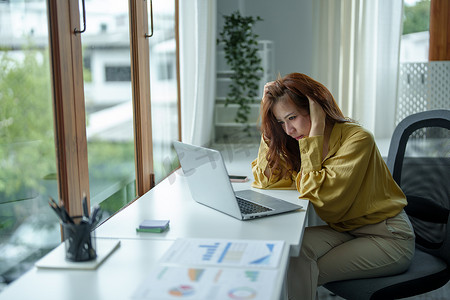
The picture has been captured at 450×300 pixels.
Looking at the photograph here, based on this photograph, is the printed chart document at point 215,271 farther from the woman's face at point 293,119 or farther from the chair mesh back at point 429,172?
the chair mesh back at point 429,172

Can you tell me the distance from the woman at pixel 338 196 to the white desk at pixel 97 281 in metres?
0.43

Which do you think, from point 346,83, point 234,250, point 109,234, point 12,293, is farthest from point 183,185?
point 346,83

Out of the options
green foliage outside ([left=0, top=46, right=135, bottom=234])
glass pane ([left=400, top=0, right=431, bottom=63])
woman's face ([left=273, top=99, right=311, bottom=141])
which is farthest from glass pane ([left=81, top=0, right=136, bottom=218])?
glass pane ([left=400, top=0, right=431, bottom=63])

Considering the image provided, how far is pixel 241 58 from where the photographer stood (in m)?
3.18

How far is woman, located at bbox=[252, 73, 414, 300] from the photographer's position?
165 cm

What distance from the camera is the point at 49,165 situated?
1405mm

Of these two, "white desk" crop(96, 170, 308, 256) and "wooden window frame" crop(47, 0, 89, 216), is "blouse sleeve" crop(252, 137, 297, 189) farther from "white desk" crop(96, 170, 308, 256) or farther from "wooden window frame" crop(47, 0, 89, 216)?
"wooden window frame" crop(47, 0, 89, 216)

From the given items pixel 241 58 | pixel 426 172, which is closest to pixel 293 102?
pixel 426 172

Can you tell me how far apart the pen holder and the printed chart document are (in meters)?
0.18

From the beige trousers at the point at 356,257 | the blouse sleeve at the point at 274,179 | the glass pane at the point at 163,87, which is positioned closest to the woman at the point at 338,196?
the beige trousers at the point at 356,257

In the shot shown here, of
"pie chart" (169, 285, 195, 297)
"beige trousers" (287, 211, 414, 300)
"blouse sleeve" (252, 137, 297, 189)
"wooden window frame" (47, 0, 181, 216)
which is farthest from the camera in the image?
"blouse sleeve" (252, 137, 297, 189)

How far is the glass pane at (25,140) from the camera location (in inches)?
48.1

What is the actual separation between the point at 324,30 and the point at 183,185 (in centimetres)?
157

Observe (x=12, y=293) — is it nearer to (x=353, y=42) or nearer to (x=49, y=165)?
(x=49, y=165)
